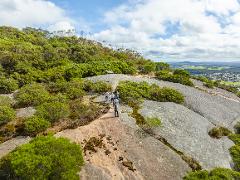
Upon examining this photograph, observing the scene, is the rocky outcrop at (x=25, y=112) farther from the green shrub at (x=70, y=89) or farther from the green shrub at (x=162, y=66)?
the green shrub at (x=162, y=66)

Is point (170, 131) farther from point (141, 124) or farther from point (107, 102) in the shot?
point (107, 102)

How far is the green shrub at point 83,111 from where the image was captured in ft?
120

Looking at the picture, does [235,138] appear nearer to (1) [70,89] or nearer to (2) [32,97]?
(1) [70,89]

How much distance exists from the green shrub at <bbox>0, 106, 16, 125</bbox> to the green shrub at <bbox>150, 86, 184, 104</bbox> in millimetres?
17114

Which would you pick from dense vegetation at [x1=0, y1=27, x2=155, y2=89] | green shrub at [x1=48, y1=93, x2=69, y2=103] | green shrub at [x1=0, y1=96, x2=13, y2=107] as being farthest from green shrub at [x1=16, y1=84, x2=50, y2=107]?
dense vegetation at [x1=0, y1=27, x2=155, y2=89]

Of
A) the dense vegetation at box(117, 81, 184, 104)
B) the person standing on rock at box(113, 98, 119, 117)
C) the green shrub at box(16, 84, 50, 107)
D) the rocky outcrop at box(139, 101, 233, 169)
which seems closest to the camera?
the rocky outcrop at box(139, 101, 233, 169)

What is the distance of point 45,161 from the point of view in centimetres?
2523

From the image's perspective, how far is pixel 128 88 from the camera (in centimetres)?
4456

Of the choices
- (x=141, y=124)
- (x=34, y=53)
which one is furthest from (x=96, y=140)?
(x=34, y=53)

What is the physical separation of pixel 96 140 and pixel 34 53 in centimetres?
3789

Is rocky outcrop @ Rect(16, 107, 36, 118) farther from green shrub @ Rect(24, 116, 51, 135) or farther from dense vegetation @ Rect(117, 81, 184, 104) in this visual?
dense vegetation @ Rect(117, 81, 184, 104)

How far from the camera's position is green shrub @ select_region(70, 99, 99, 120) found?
1446 inches

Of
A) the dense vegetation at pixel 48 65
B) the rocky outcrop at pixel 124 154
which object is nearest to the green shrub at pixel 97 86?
the dense vegetation at pixel 48 65

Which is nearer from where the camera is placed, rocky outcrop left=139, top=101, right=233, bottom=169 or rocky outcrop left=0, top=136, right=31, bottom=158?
rocky outcrop left=0, top=136, right=31, bottom=158
